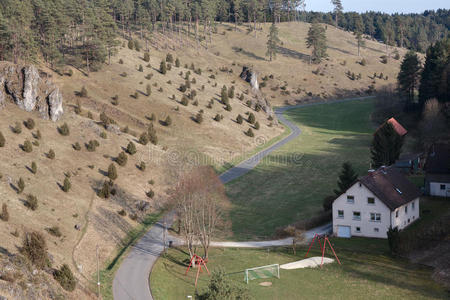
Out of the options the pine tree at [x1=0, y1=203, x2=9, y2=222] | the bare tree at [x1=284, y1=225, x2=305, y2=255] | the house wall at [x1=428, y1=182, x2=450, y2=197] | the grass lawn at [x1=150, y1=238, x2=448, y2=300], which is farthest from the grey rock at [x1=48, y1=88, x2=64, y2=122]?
the house wall at [x1=428, y1=182, x2=450, y2=197]

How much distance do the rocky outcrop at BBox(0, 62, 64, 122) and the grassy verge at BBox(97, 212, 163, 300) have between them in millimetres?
22873

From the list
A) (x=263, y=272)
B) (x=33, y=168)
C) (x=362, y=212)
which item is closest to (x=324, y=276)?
(x=263, y=272)

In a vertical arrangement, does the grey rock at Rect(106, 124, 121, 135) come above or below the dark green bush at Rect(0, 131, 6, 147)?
below

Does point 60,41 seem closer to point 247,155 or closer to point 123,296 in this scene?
point 247,155

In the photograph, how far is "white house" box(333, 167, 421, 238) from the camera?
51.3 meters

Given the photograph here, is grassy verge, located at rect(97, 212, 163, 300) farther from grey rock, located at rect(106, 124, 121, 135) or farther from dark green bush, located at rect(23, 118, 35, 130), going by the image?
dark green bush, located at rect(23, 118, 35, 130)

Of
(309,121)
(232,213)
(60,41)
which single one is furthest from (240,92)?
(232,213)

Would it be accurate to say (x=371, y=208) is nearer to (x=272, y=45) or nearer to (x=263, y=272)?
(x=263, y=272)

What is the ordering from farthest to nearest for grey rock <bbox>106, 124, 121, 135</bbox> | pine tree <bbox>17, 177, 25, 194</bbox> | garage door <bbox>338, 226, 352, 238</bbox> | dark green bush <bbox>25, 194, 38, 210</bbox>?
grey rock <bbox>106, 124, 121, 135</bbox>, garage door <bbox>338, 226, 352, 238</bbox>, pine tree <bbox>17, 177, 25, 194</bbox>, dark green bush <bbox>25, 194, 38, 210</bbox>

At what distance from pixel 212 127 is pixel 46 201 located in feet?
151

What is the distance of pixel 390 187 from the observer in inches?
2119

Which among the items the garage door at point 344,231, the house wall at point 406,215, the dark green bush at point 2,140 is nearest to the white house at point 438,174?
the house wall at point 406,215

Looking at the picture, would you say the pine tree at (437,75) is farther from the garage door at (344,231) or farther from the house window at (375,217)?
the garage door at (344,231)

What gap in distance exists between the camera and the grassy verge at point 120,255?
129 ft
